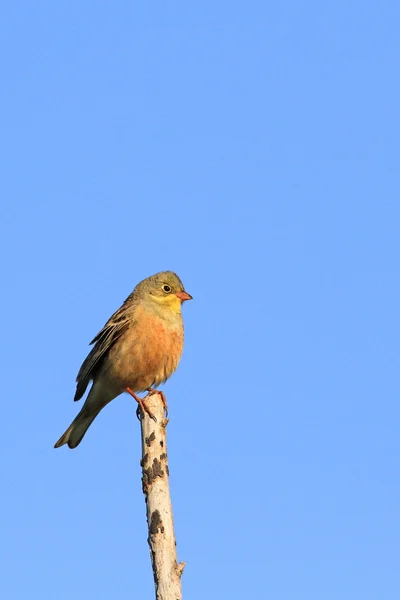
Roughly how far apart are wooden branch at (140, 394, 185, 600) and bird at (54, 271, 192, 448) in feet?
8.18

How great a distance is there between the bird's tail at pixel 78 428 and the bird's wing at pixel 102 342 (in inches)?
12.2

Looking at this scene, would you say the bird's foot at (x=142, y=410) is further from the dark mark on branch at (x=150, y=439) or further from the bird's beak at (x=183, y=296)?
the bird's beak at (x=183, y=296)

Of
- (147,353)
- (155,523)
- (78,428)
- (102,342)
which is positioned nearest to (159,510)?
(155,523)

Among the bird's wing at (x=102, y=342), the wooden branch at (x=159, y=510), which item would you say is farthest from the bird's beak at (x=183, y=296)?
the wooden branch at (x=159, y=510)

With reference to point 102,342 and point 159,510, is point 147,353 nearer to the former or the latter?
point 102,342

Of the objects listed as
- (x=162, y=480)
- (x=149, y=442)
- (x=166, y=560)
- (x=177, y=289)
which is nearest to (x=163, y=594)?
(x=166, y=560)

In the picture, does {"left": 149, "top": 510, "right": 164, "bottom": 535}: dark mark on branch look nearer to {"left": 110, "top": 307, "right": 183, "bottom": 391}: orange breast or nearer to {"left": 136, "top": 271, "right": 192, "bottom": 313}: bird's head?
{"left": 110, "top": 307, "right": 183, "bottom": 391}: orange breast

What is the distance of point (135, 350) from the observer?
11.8 m

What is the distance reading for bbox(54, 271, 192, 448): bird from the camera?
11820mm

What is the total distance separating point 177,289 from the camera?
12.5 meters

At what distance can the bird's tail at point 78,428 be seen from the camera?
1203 cm

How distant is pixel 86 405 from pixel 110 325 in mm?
1065

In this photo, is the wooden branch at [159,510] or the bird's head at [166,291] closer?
the wooden branch at [159,510]

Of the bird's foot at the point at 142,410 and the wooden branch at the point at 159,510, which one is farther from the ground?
the bird's foot at the point at 142,410
